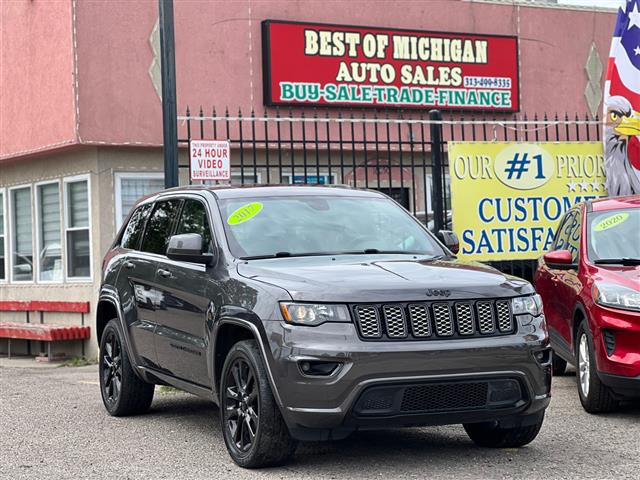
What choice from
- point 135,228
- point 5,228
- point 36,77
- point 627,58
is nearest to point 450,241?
point 135,228

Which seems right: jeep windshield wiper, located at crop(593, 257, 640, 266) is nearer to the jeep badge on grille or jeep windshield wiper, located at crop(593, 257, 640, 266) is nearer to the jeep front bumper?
the jeep front bumper

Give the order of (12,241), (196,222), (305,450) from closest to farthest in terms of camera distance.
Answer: (305,450)
(196,222)
(12,241)

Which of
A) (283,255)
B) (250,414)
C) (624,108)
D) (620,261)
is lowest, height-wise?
(250,414)

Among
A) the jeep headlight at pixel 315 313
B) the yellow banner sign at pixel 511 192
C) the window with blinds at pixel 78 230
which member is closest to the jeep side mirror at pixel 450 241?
the jeep headlight at pixel 315 313

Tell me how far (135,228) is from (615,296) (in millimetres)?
3871

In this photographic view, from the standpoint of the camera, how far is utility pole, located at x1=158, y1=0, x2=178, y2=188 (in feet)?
37.3

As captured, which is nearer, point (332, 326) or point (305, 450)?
point (332, 326)

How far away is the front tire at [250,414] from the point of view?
660 centimetres

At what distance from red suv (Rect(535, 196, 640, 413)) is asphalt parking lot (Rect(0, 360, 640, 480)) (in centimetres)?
32

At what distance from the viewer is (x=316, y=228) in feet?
25.6

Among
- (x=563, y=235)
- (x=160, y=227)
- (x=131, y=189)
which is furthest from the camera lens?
(x=131, y=189)

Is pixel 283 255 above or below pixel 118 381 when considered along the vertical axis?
above

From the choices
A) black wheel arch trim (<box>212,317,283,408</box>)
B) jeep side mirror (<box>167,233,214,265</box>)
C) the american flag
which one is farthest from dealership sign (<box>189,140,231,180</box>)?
the american flag

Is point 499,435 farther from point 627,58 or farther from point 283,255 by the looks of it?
point 627,58
